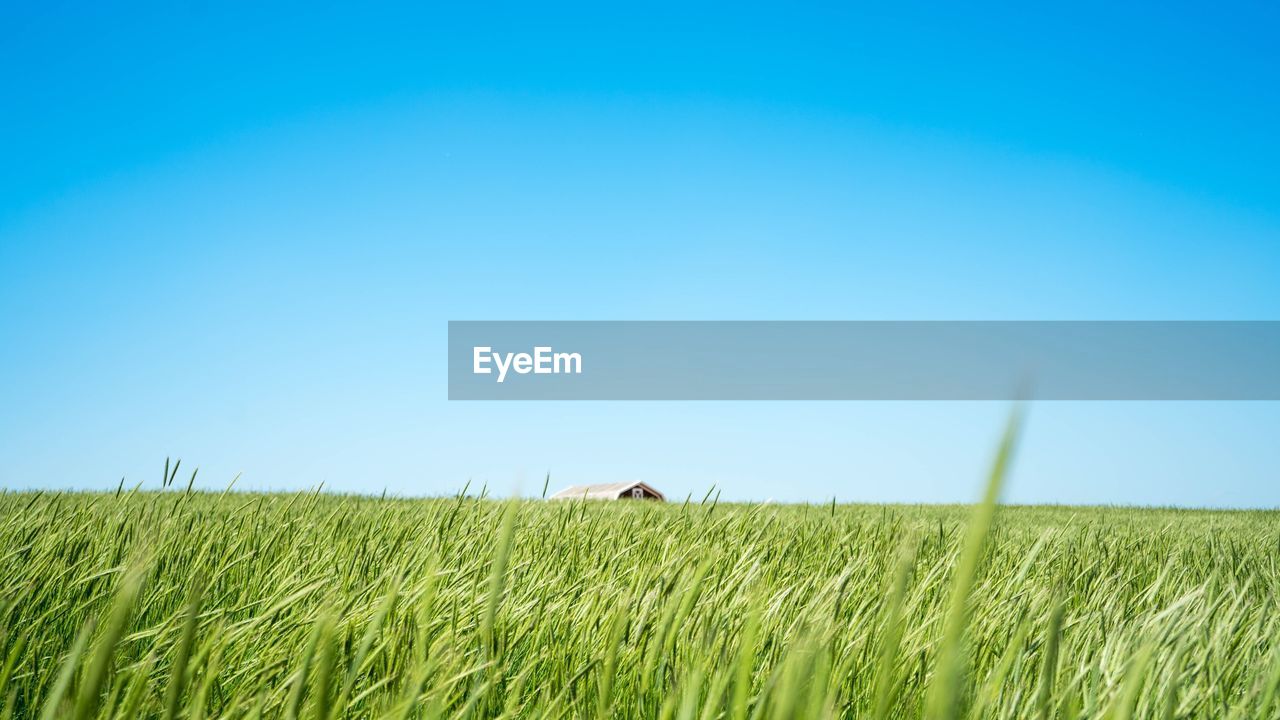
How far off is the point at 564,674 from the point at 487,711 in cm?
23

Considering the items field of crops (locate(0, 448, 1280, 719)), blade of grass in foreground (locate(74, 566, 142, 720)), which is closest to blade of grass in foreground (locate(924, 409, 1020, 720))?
field of crops (locate(0, 448, 1280, 719))

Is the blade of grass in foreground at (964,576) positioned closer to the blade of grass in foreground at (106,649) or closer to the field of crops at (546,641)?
the field of crops at (546,641)

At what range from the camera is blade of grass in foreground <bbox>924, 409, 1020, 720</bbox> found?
0.93 ft

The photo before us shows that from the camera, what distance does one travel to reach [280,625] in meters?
1.45

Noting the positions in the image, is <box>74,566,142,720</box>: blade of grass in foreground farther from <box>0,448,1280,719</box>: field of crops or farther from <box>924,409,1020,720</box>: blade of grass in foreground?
<box>924,409,1020,720</box>: blade of grass in foreground

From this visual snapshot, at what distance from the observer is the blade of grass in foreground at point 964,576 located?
28cm

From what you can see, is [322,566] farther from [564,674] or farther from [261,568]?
[564,674]

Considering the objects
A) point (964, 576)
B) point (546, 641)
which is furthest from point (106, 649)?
point (546, 641)

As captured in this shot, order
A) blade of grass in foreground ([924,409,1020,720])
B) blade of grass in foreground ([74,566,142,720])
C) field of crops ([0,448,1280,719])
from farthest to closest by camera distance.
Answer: field of crops ([0,448,1280,719])
blade of grass in foreground ([74,566,142,720])
blade of grass in foreground ([924,409,1020,720])

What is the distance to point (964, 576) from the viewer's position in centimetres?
33

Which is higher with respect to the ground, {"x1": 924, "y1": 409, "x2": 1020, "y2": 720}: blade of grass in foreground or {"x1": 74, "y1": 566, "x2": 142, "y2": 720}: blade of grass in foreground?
{"x1": 924, "y1": 409, "x2": 1020, "y2": 720}: blade of grass in foreground

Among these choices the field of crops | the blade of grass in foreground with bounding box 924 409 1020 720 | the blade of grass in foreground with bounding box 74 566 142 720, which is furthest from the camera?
the field of crops

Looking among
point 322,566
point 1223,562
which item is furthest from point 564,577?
point 1223,562

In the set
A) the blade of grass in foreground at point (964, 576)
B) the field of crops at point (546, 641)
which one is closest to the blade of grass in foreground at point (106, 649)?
the field of crops at point (546, 641)
